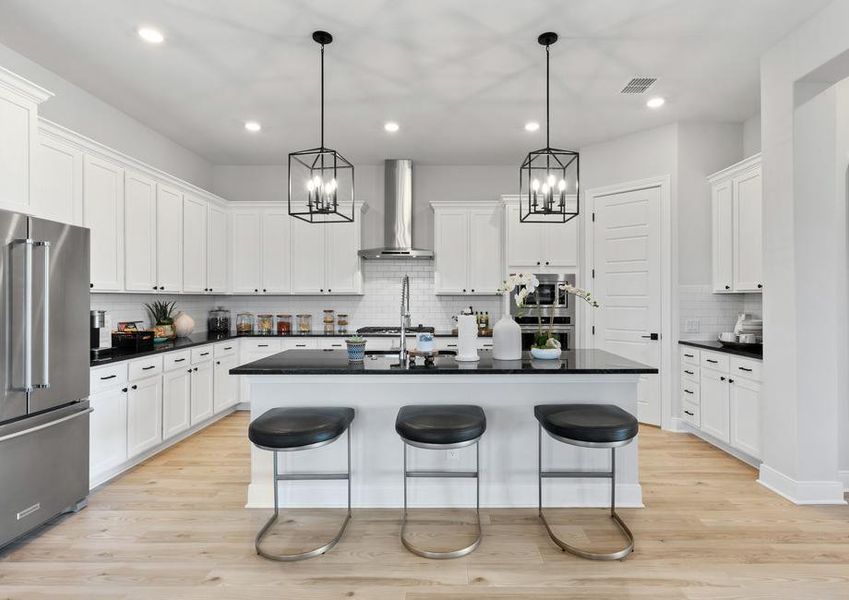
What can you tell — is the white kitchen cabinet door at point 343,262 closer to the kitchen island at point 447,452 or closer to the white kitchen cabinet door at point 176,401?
the white kitchen cabinet door at point 176,401

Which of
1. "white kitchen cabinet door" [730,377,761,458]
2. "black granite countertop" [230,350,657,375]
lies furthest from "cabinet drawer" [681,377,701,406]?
"black granite countertop" [230,350,657,375]

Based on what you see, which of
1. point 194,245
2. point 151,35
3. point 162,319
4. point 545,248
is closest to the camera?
point 151,35

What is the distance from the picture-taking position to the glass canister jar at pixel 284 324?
5700 millimetres

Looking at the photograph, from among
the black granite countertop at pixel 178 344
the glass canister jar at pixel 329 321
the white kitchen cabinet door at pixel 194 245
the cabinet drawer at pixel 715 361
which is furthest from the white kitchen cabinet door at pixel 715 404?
the white kitchen cabinet door at pixel 194 245

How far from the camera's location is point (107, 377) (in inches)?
128

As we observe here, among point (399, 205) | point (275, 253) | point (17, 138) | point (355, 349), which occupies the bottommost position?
point (355, 349)

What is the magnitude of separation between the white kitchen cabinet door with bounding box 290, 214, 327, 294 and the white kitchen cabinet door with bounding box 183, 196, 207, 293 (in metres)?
1.02

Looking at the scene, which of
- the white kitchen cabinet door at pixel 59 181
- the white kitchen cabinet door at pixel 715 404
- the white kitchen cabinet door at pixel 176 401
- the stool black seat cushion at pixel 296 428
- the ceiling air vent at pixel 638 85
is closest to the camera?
the stool black seat cushion at pixel 296 428

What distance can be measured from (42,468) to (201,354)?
2000 millimetres

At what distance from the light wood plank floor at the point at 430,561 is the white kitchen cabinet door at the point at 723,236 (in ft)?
6.40

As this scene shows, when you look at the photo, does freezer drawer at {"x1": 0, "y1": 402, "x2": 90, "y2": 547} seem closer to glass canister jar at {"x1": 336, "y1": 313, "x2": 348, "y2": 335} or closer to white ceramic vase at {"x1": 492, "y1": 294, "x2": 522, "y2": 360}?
white ceramic vase at {"x1": 492, "y1": 294, "x2": 522, "y2": 360}

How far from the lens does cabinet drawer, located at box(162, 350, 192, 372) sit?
3951 mm

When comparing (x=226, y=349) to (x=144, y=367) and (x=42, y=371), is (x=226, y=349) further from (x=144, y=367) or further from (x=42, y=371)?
(x=42, y=371)

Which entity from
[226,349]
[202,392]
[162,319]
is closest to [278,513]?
[202,392]
